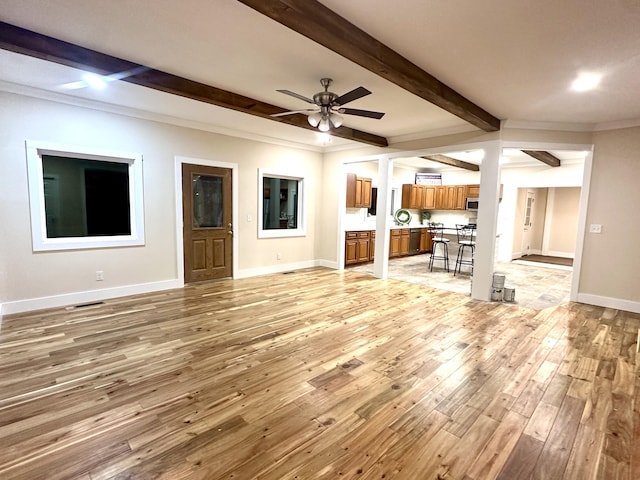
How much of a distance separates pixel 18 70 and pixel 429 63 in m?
4.12

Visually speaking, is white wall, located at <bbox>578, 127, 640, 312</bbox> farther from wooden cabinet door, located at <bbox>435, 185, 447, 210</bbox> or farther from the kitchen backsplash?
wooden cabinet door, located at <bbox>435, 185, 447, 210</bbox>

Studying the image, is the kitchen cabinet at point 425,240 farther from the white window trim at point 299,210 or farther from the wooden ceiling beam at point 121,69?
the wooden ceiling beam at point 121,69

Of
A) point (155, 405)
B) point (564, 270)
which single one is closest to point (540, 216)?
point (564, 270)

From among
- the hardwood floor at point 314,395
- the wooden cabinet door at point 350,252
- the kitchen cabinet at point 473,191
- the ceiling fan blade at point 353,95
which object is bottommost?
the hardwood floor at point 314,395

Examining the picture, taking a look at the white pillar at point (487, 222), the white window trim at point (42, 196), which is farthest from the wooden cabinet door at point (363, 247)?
the white window trim at point (42, 196)

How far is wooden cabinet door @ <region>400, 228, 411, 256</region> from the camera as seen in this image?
29.1ft

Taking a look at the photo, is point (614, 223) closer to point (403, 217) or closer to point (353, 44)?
point (353, 44)

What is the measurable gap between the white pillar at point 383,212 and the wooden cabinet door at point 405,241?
281 centimetres

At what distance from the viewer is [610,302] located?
184 inches

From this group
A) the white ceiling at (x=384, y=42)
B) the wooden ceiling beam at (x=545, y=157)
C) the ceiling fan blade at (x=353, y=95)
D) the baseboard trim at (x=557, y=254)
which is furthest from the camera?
the baseboard trim at (x=557, y=254)

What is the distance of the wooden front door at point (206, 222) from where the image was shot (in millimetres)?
5293

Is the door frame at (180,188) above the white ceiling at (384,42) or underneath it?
underneath

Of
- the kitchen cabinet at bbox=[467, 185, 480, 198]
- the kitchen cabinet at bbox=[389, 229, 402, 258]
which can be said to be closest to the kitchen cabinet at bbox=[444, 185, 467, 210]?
the kitchen cabinet at bbox=[467, 185, 480, 198]

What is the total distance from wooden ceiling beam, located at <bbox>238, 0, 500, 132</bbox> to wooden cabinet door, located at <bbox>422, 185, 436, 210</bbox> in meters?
6.26
